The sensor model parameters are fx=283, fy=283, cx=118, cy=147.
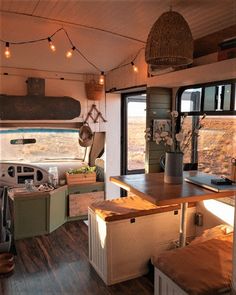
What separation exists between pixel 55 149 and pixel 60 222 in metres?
1.26

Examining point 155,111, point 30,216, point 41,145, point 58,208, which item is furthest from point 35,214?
point 155,111

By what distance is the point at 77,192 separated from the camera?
458 cm

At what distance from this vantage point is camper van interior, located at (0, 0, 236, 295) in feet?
7.91

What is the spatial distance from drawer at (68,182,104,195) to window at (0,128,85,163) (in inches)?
27.1

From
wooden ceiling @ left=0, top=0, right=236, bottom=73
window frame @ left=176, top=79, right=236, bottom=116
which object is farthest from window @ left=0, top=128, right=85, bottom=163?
window frame @ left=176, top=79, right=236, bottom=116

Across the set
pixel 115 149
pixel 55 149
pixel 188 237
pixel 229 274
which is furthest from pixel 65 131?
pixel 229 274

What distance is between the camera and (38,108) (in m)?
4.16

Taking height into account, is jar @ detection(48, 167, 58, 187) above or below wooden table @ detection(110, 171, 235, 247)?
below

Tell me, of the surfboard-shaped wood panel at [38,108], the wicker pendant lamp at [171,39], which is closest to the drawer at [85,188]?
the surfboard-shaped wood panel at [38,108]

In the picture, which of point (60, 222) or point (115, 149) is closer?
point (60, 222)

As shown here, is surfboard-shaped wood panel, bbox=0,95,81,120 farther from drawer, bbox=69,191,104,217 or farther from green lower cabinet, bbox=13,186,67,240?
drawer, bbox=69,191,104,217

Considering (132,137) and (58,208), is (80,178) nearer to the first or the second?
(58,208)

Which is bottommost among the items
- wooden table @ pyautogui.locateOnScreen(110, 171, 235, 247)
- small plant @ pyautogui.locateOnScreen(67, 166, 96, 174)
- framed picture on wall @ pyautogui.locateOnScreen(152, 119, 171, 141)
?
small plant @ pyautogui.locateOnScreen(67, 166, 96, 174)

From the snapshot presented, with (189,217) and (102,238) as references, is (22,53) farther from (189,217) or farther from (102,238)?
(189,217)
